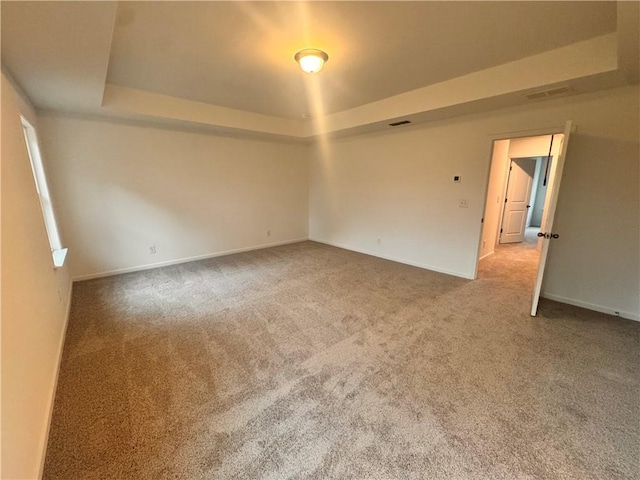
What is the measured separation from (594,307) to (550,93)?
2.43 meters

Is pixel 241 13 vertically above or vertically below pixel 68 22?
above

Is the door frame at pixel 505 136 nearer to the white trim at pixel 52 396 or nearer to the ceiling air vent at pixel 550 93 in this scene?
the ceiling air vent at pixel 550 93

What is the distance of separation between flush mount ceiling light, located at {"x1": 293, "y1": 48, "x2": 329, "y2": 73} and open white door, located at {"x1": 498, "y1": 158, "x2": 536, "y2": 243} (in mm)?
5108

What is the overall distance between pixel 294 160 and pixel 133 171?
→ 3064 millimetres

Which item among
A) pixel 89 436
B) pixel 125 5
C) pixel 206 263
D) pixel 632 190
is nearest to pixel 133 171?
pixel 206 263

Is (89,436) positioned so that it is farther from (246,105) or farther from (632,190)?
(632,190)

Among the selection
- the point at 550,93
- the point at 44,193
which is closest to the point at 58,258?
the point at 44,193

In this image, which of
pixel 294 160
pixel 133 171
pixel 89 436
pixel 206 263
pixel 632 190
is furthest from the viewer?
pixel 294 160

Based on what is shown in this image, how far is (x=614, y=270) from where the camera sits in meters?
2.94

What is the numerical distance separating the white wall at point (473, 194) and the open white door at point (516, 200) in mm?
2729

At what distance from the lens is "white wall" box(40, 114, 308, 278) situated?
3711mm

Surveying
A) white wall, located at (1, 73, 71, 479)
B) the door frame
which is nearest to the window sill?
white wall, located at (1, 73, 71, 479)

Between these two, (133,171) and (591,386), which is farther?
(133,171)

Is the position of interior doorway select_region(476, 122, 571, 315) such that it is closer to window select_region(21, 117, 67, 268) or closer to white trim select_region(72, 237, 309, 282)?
white trim select_region(72, 237, 309, 282)
